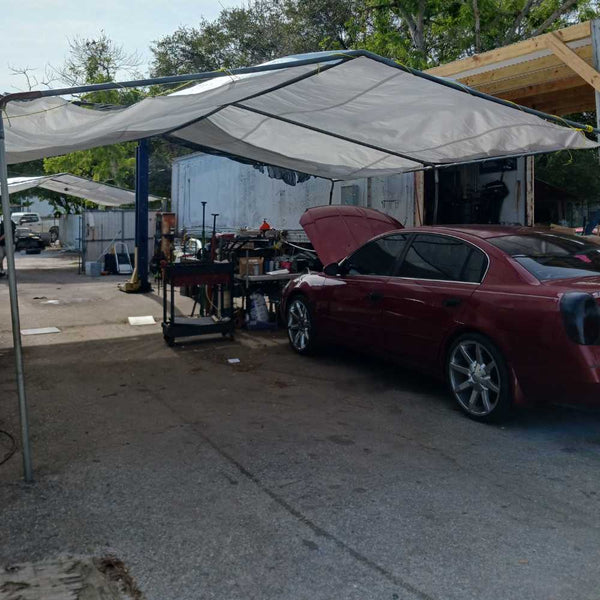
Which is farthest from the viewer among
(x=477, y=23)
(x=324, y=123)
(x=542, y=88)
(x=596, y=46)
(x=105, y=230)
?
(x=477, y=23)

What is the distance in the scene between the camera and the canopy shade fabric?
226 inches

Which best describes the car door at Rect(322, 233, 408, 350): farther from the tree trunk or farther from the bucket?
the tree trunk

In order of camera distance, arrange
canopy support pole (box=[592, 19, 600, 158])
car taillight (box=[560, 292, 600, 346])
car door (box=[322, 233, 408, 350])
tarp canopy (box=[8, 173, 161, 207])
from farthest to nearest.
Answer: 1. tarp canopy (box=[8, 173, 161, 207])
2. canopy support pole (box=[592, 19, 600, 158])
3. car door (box=[322, 233, 408, 350])
4. car taillight (box=[560, 292, 600, 346])

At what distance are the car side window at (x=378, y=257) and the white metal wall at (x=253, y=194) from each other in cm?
528

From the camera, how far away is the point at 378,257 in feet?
20.9

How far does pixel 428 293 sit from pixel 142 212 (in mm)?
9898

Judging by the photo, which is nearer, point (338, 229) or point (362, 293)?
point (362, 293)

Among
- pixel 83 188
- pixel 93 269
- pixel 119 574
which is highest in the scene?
pixel 83 188

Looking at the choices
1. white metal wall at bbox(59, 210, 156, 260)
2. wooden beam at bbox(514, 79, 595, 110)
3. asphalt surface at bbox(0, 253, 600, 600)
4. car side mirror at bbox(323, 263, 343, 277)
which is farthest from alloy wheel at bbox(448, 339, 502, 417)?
white metal wall at bbox(59, 210, 156, 260)

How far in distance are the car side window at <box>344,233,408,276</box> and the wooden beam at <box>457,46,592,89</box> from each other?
4.05 metres

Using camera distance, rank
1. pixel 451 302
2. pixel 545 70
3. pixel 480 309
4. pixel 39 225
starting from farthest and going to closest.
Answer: pixel 39 225
pixel 545 70
pixel 451 302
pixel 480 309

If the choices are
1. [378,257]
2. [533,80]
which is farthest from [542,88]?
[378,257]

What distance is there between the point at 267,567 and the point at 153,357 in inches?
194

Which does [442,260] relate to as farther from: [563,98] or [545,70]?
[563,98]
